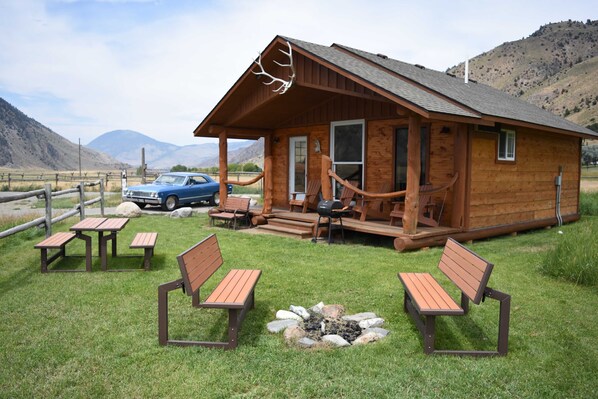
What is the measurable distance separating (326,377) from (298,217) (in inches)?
311

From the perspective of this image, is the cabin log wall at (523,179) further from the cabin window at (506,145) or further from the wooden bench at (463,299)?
the wooden bench at (463,299)

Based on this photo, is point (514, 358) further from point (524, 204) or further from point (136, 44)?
point (136, 44)

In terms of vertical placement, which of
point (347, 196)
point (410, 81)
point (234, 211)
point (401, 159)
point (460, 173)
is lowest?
point (234, 211)

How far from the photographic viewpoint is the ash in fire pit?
434 cm

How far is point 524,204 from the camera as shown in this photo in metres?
12.0

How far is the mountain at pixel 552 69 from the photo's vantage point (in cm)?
8781

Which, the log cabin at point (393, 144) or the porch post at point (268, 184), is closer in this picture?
the log cabin at point (393, 144)

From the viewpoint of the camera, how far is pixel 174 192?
18.0m

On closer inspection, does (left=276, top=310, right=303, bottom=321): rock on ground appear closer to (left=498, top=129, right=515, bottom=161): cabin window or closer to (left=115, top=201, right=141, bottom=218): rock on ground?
(left=498, top=129, right=515, bottom=161): cabin window

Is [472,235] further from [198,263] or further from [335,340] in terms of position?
[198,263]

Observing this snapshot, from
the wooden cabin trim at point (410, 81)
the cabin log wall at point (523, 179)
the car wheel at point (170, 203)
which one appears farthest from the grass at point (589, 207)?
the car wheel at point (170, 203)

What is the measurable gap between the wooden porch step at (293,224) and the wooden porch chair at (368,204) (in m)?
1.13

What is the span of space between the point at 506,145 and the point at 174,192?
11.8 meters

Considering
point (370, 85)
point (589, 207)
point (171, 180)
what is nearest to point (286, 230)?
point (370, 85)
